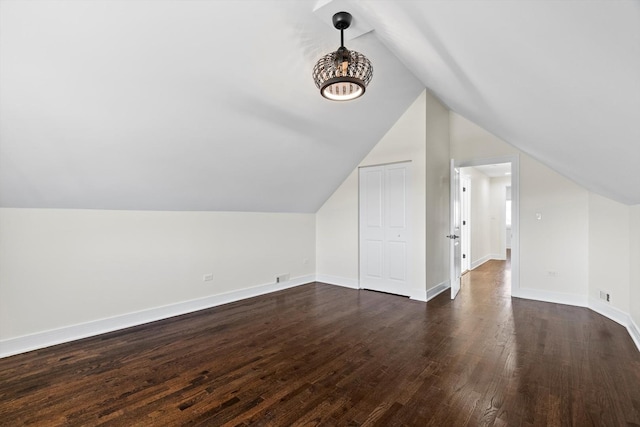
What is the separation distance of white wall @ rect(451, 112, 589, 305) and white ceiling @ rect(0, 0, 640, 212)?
4.83 ft

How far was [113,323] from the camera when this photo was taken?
10.7ft

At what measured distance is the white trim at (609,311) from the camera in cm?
334

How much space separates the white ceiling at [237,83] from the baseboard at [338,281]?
2.56 m

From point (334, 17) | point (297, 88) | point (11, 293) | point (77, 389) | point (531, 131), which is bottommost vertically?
point (77, 389)

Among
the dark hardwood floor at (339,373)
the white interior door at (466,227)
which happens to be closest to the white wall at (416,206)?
the dark hardwood floor at (339,373)

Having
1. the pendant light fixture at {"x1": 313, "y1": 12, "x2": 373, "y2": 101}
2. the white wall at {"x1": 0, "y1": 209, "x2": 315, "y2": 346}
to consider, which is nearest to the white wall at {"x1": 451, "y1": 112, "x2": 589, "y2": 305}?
the pendant light fixture at {"x1": 313, "y1": 12, "x2": 373, "y2": 101}

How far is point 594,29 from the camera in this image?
0.98 metres

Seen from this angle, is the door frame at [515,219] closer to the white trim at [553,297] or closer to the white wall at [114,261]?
the white trim at [553,297]

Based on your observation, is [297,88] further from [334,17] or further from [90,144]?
[90,144]

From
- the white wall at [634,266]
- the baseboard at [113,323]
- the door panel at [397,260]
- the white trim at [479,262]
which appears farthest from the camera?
the white trim at [479,262]

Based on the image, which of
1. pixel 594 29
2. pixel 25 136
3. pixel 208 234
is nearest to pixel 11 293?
pixel 25 136

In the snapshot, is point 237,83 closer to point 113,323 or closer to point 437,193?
point 113,323

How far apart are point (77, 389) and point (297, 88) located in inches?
126

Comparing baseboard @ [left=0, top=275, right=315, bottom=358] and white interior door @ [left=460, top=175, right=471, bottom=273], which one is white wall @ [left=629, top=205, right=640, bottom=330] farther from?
baseboard @ [left=0, top=275, right=315, bottom=358]
